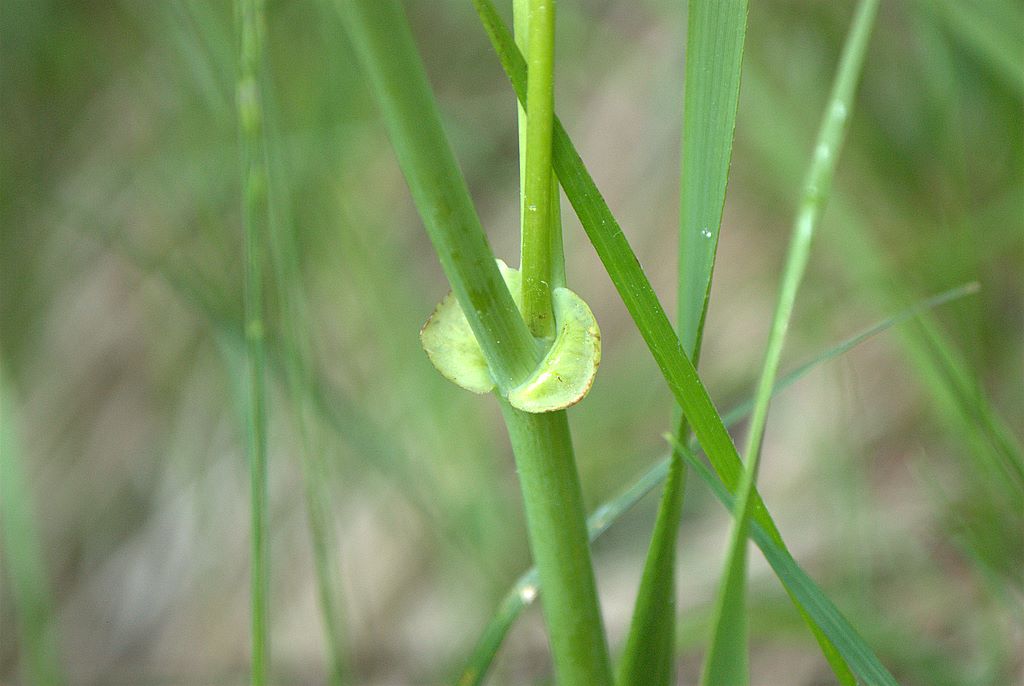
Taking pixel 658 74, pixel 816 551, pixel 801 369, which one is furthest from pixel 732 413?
pixel 658 74

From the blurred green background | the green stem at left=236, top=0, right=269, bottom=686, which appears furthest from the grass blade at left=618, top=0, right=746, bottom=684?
the blurred green background

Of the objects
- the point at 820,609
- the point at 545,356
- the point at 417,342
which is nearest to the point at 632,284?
the point at 545,356

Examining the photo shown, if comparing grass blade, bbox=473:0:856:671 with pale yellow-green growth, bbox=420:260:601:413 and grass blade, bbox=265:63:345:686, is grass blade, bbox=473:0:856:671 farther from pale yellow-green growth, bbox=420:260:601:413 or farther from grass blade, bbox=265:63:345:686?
grass blade, bbox=265:63:345:686

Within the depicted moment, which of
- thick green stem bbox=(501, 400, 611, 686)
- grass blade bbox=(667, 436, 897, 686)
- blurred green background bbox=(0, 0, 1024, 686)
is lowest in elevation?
grass blade bbox=(667, 436, 897, 686)

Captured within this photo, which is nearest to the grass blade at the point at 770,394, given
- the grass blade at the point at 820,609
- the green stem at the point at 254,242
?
the grass blade at the point at 820,609

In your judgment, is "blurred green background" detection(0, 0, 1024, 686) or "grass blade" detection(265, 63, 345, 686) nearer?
"grass blade" detection(265, 63, 345, 686)

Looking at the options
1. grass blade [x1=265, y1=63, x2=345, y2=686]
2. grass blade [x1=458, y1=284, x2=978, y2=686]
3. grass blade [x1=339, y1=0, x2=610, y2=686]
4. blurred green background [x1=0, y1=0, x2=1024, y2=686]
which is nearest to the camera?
grass blade [x1=339, y1=0, x2=610, y2=686]
